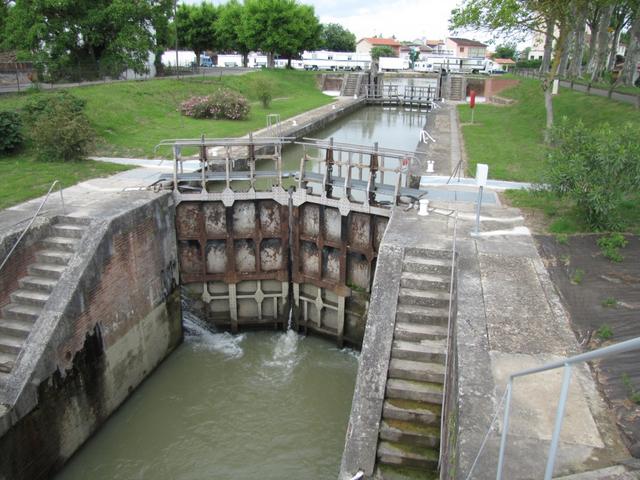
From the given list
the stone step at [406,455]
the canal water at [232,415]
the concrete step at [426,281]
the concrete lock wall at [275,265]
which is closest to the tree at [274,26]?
the concrete lock wall at [275,265]

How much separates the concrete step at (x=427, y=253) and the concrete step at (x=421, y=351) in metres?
1.85

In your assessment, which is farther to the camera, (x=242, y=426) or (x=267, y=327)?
(x=267, y=327)

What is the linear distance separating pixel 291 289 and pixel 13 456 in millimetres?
7516

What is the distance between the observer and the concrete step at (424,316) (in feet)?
29.0

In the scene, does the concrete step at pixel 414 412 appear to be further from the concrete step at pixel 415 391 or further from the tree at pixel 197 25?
the tree at pixel 197 25

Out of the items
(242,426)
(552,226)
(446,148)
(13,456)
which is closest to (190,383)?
(242,426)

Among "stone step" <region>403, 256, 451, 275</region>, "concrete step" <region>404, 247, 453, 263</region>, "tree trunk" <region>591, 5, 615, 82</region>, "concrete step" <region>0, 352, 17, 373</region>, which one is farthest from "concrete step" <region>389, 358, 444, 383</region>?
"tree trunk" <region>591, 5, 615, 82</region>

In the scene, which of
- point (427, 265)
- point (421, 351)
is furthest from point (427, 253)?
point (421, 351)

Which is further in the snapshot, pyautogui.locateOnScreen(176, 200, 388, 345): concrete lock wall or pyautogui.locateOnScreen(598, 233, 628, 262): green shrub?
pyautogui.locateOnScreen(176, 200, 388, 345): concrete lock wall

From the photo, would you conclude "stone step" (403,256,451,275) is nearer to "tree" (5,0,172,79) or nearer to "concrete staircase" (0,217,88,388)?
"concrete staircase" (0,217,88,388)

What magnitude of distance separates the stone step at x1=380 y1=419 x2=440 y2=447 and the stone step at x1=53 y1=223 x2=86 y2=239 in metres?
7.03

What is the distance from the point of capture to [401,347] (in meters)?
8.50

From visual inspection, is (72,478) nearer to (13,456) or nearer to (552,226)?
(13,456)

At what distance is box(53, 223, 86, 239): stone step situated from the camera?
36.1ft
